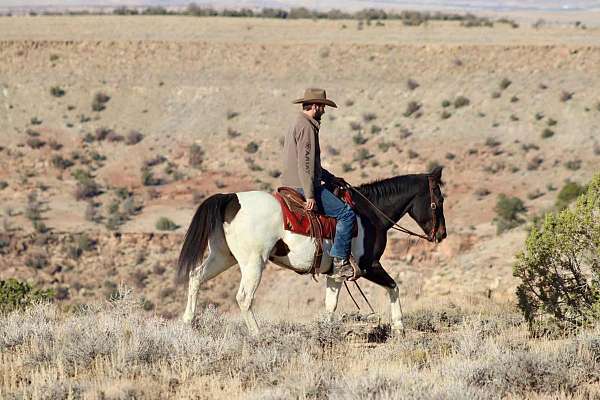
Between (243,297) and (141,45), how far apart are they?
1962 inches

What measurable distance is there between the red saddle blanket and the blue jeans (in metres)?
0.08

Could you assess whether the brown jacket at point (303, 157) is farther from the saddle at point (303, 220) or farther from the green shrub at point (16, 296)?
the green shrub at point (16, 296)

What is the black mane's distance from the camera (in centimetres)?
1230

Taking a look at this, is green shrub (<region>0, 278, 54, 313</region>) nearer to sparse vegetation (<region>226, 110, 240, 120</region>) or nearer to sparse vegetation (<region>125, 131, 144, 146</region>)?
sparse vegetation (<region>125, 131, 144, 146</region>)

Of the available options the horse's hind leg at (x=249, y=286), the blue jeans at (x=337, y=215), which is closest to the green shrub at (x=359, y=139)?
the blue jeans at (x=337, y=215)

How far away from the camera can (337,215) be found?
11367 millimetres

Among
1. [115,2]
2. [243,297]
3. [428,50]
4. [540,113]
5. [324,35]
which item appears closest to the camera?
[243,297]

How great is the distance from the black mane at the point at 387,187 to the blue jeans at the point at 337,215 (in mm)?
893

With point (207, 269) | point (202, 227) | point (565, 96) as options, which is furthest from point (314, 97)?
point (565, 96)

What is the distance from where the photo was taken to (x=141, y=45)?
59.2 meters

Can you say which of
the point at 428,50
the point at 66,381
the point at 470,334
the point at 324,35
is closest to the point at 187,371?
the point at 66,381

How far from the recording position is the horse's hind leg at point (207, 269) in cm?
1131

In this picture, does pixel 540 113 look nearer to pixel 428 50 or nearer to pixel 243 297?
pixel 428 50

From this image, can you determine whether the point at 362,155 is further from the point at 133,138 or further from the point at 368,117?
the point at 133,138
